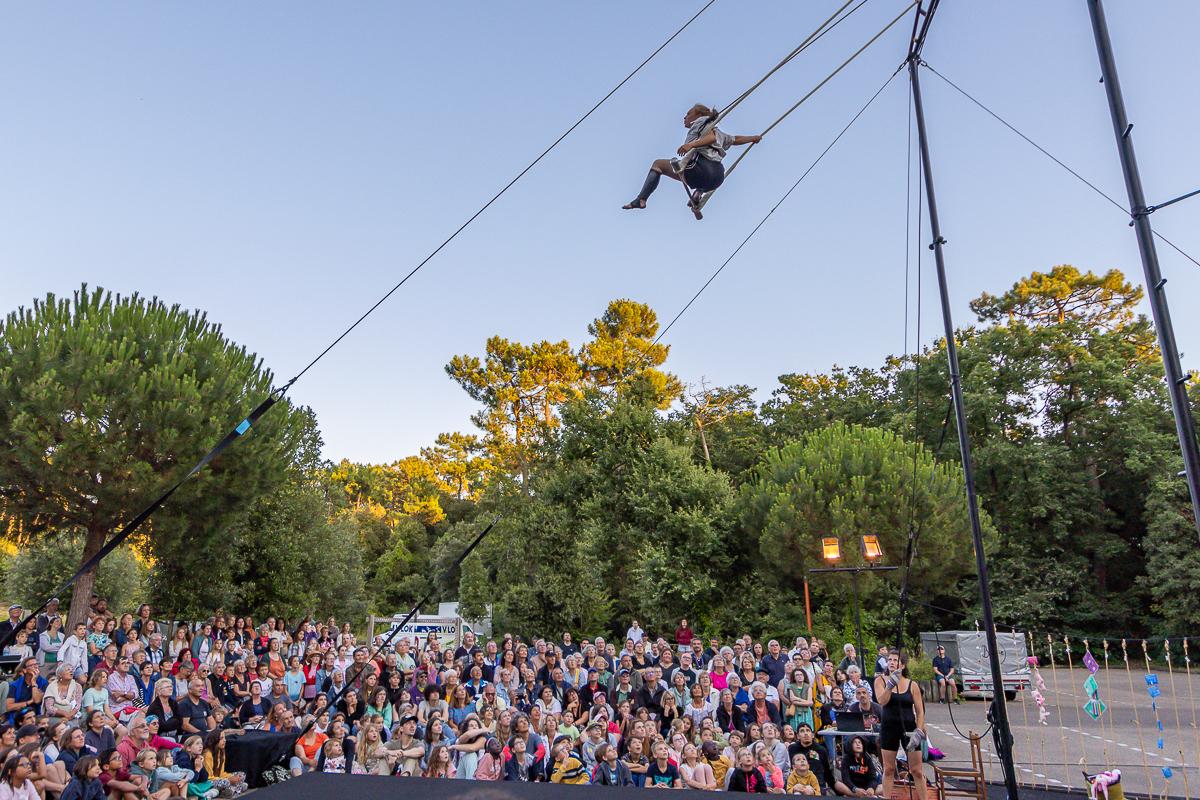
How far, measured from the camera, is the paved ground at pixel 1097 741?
8.08 meters

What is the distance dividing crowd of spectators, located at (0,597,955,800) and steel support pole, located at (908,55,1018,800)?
223 cm

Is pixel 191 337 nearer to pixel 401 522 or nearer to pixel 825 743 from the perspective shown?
pixel 825 743

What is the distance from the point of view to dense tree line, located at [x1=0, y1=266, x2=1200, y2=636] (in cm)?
1207

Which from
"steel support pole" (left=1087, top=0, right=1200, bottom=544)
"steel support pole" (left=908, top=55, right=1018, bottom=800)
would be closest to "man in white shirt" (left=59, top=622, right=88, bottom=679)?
"steel support pole" (left=908, top=55, right=1018, bottom=800)

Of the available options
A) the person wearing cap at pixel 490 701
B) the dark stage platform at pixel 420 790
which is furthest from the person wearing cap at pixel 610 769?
the dark stage platform at pixel 420 790

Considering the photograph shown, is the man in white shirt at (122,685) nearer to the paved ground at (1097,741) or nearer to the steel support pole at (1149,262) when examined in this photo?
the steel support pole at (1149,262)

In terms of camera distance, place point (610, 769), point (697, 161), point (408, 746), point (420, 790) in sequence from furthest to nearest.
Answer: point (408, 746) → point (610, 769) → point (697, 161) → point (420, 790)

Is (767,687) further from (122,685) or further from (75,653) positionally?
(75,653)

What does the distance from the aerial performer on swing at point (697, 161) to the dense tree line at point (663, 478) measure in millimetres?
5235

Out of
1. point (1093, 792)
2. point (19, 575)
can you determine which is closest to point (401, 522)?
point (19, 575)

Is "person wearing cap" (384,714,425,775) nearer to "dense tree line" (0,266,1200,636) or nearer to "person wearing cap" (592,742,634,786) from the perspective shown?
"person wearing cap" (592,742,634,786)

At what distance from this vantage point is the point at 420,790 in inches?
110

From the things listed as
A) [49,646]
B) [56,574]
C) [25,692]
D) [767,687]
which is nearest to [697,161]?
[767,687]

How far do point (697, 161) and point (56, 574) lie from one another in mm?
22892
